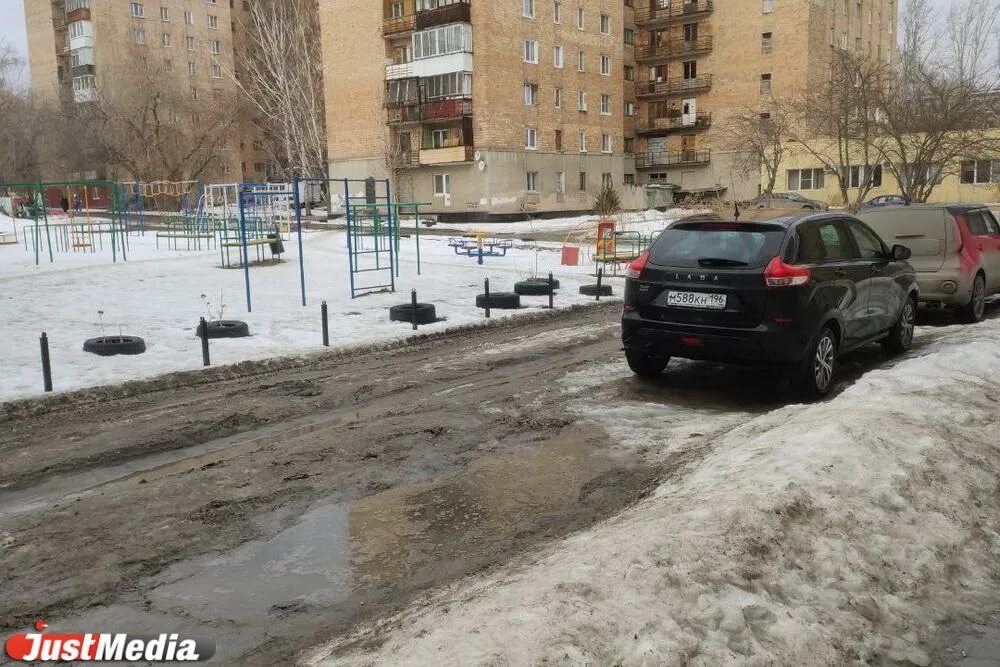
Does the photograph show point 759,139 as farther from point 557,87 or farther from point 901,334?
point 901,334

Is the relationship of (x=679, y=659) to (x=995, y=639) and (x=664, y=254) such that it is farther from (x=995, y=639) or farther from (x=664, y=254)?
(x=664, y=254)

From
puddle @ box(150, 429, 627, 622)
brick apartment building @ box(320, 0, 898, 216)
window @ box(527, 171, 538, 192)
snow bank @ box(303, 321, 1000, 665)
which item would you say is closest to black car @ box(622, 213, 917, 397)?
snow bank @ box(303, 321, 1000, 665)

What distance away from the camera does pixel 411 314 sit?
12.9m

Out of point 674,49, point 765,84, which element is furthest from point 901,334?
point 674,49

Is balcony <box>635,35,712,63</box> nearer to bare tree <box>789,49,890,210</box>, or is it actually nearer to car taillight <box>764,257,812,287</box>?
bare tree <box>789,49,890,210</box>

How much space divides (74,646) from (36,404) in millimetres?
5355

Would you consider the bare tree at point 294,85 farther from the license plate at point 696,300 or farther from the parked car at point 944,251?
the license plate at point 696,300

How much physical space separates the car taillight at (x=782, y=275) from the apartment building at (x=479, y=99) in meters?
42.0

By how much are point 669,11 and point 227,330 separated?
2255 inches

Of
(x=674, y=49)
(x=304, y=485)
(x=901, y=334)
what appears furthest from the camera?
(x=674, y=49)

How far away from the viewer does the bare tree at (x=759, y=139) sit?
4159 cm

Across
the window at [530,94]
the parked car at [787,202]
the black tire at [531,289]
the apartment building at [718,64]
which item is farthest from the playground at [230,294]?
the apartment building at [718,64]

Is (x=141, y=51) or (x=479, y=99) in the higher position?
(x=141, y=51)

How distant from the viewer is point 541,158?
5162cm
